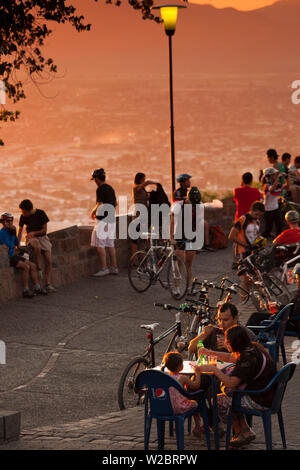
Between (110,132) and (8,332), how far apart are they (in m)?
86.0

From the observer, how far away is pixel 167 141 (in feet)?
309

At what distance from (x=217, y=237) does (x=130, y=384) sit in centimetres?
1098

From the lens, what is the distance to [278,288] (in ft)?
50.4

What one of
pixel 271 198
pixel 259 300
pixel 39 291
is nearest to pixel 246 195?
pixel 271 198

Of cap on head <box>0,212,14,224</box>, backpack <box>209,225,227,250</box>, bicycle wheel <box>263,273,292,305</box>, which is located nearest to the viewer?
bicycle wheel <box>263,273,292,305</box>

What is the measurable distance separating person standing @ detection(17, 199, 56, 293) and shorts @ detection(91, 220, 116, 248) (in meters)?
1.41

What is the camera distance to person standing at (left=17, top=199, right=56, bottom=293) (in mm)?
17844

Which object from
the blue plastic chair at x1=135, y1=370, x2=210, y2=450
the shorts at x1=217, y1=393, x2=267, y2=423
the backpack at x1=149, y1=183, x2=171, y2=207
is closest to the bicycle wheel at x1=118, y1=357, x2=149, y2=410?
the shorts at x1=217, y1=393, x2=267, y2=423

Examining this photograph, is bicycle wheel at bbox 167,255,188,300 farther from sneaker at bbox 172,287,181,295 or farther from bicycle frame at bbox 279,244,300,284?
bicycle frame at bbox 279,244,300,284

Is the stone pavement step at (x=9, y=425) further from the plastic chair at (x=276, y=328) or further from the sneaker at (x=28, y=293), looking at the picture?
the sneaker at (x=28, y=293)

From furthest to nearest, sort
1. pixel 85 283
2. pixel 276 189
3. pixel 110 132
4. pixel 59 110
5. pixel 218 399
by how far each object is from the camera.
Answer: pixel 110 132, pixel 59 110, pixel 276 189, pixel 85 283, pixel 218 399

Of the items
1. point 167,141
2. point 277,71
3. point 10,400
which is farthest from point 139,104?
point 10,400

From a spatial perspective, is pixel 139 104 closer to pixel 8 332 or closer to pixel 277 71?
pixel 277 71

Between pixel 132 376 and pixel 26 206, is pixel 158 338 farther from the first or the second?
pixel 26 206
